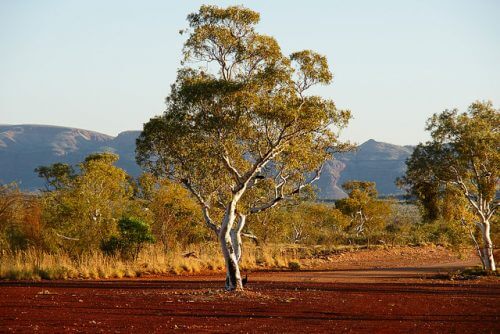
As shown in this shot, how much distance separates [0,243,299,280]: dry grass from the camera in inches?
1246

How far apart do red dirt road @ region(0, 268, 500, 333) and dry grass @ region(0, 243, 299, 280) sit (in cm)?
268

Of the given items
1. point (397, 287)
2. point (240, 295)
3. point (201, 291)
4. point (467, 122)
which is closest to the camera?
point (240, 295)

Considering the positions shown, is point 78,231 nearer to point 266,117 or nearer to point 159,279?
point 159,279

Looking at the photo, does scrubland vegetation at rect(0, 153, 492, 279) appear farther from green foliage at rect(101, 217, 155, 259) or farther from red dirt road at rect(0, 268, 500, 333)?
red dirt road at rect(0, 268, 500, 333)

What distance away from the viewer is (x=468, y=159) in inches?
1302

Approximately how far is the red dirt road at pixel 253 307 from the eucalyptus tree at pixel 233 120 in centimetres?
320

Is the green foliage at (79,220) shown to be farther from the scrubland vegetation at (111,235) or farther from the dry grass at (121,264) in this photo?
the dry grass at (121,264)

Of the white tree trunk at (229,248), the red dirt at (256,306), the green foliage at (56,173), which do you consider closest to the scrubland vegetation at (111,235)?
the red dirt at (256,306)

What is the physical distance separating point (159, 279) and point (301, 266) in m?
12.8

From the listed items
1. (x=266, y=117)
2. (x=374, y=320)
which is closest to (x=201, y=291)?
(x=266, y=117)

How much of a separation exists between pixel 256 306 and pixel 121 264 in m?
15.9

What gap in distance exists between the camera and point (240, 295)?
77.8ft

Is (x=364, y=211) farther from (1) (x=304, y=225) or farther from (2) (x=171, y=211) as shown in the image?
(2) (x=171, y=211)

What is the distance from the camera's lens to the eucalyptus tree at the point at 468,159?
107 feet
